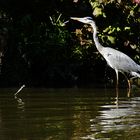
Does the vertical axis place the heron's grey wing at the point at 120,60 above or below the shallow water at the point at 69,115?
above

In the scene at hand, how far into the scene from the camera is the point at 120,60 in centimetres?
1577

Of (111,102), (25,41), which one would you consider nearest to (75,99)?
(111,102)

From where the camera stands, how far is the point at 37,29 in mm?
19312

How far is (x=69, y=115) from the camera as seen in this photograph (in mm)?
10258

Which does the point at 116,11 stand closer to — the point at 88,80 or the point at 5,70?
the point at 88,80

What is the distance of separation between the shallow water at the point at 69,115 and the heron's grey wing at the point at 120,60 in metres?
1.13

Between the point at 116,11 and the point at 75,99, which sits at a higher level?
the point at 116,11

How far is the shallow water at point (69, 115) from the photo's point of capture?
8.19 m

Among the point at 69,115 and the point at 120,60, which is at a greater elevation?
the point at 120,60

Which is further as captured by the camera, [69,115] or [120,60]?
[120,60]

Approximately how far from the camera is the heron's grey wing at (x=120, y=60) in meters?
15.8

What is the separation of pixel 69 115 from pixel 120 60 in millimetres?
5741

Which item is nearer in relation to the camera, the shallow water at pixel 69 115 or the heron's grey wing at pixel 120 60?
the shallow water at pixel 69 115

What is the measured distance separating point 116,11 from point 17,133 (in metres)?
12.0
